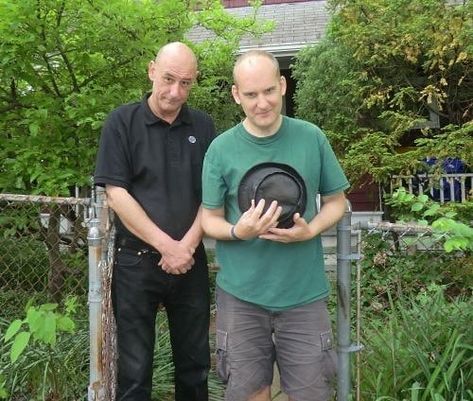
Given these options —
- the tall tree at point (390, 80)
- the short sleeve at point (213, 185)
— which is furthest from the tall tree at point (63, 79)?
the tall tree at point (390, 80)

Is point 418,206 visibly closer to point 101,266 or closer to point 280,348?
point 280,348

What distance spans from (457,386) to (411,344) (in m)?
0.27

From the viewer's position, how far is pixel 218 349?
235 cm

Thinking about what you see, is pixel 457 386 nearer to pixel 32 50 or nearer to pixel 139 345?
pixel 139 345

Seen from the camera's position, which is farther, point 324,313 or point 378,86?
point 378,86

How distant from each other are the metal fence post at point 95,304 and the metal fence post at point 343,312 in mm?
979

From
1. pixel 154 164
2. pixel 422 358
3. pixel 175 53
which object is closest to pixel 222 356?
pixel 154 164

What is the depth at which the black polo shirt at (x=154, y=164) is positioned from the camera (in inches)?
101

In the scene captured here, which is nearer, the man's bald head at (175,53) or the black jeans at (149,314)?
the man's bald head at (175,53)

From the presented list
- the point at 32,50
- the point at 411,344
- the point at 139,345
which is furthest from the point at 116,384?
the point at 32,50

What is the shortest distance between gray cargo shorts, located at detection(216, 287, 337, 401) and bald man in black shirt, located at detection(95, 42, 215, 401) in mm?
410

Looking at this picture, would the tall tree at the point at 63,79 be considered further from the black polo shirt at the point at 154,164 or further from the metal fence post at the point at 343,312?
the metal fence post at the point at 343,312

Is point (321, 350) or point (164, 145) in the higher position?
point (164, 145)

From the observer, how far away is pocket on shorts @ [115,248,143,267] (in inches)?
103
